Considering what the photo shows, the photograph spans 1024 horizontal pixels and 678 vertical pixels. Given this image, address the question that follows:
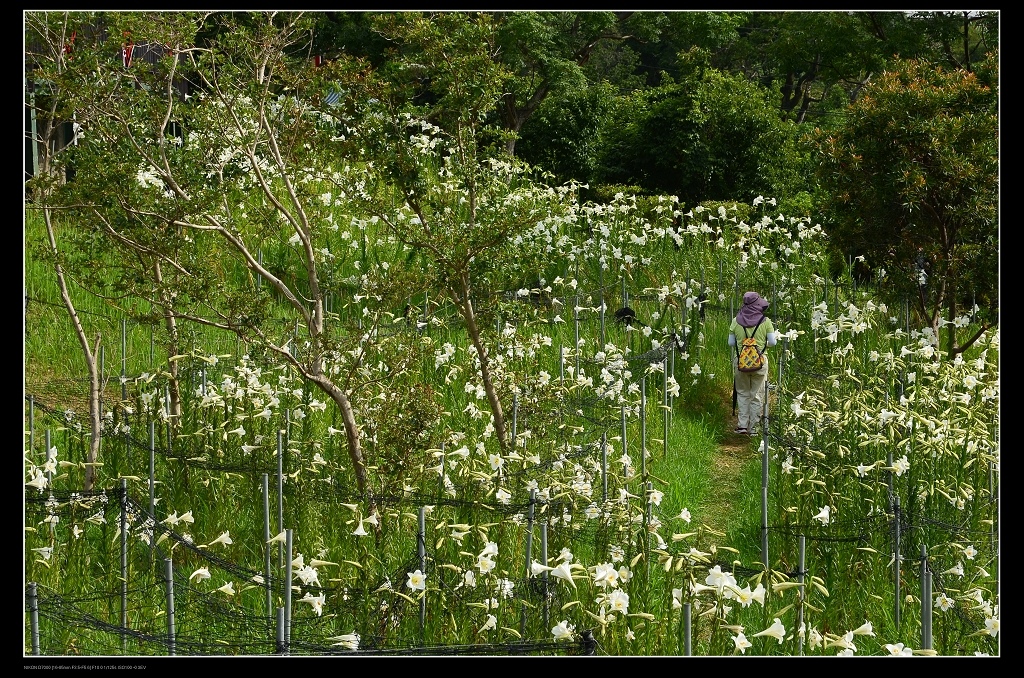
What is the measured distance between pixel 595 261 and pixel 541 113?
511cm

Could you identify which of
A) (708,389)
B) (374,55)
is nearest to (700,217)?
(708,389)

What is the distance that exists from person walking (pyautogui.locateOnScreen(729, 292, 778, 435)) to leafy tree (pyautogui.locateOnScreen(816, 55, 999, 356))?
127 cm

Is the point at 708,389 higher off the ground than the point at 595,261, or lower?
lower

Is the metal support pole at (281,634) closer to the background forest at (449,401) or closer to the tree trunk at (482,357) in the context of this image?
the background forest at (449,401)

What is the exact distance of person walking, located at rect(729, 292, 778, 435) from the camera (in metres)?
7.68

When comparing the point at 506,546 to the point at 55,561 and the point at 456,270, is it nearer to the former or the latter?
the point at 456,270

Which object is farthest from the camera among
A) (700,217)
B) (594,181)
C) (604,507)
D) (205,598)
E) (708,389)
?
(594,181)

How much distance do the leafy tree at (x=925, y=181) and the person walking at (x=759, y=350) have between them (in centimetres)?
127

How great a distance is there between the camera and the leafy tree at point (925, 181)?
7.71 meters

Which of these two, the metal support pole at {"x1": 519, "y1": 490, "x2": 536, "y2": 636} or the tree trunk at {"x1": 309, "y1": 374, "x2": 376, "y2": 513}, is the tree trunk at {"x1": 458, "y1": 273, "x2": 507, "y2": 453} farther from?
the metal support pole at {"x1": 519, "y1": 490, "x2": 536, "y2": 636}

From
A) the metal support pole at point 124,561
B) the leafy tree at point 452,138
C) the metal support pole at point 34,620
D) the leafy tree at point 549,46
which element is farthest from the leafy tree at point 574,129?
the metal support pole at point 34,620

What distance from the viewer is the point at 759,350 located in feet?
25.1

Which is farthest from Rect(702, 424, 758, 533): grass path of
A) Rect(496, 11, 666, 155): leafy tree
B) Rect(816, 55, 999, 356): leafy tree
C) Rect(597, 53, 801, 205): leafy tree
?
Rect(496, 11, 666, 155): leafy tree

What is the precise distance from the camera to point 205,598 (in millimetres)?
5012
